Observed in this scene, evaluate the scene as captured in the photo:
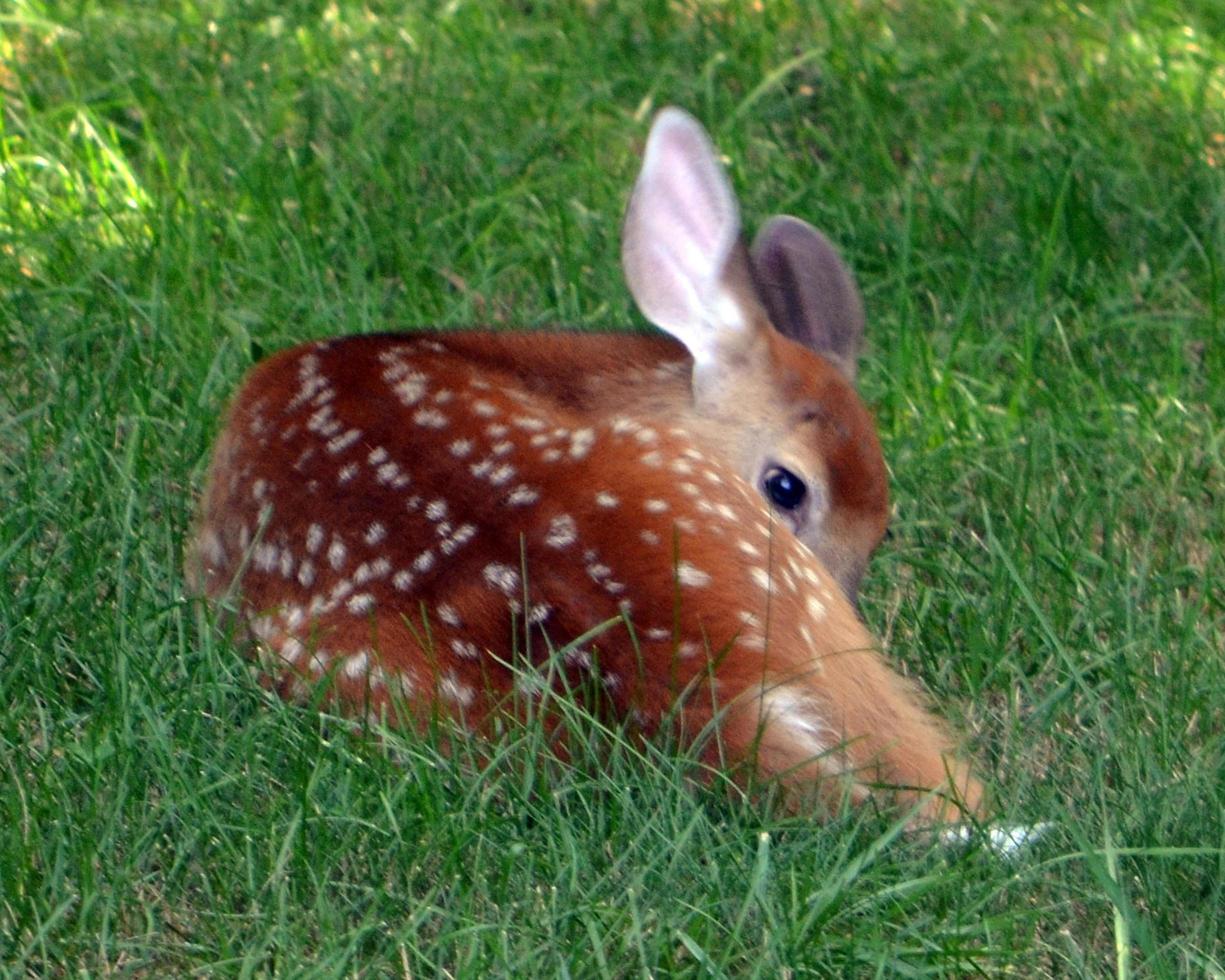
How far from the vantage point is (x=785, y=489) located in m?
3.98

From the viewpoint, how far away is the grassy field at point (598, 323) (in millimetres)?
2764

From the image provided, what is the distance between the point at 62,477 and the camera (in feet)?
12.8

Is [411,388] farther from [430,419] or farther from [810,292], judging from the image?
[810,292]

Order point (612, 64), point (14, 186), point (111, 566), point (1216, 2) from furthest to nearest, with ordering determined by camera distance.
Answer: point (1216, 2), point (612, 64), point (14, 186), point (111, 566)

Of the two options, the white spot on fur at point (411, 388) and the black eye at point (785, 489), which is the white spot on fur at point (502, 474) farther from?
the black eye at point (785, 489)

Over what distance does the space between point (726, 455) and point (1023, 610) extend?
2.12ft

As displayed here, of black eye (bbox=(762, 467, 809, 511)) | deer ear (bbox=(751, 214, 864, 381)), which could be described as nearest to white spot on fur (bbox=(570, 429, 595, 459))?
black eye (bbox=(762, 467, 809, 511))

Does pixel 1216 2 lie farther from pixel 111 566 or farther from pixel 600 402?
pixel 111 566

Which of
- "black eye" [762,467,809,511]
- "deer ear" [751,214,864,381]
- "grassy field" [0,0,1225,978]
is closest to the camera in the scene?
"grassy field" [0,0,1225,978]

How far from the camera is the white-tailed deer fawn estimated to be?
3.01m

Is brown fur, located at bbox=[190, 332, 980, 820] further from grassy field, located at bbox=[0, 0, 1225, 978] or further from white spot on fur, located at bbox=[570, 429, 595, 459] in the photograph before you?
grassy field, located at bbox=[0, 0, 1225, 978]

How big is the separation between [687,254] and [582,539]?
126cm

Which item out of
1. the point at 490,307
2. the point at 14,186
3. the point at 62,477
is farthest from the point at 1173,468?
the point at 14,186

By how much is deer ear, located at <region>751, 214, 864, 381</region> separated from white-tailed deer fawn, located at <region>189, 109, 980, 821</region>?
0.31 m
